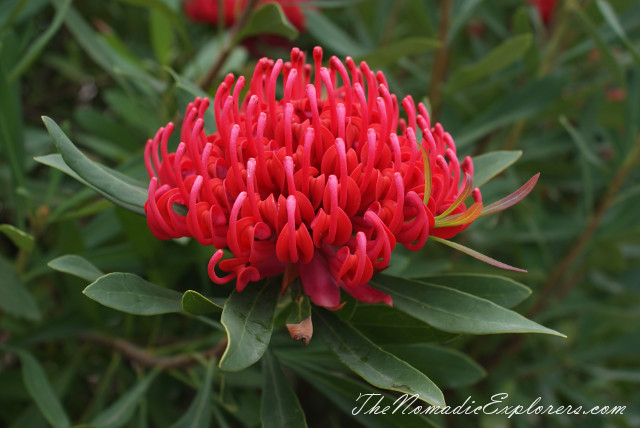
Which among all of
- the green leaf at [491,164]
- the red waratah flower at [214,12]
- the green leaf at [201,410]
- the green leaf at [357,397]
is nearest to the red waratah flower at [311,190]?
the green leaf at [491,164]

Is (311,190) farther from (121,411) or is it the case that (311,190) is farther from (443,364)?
(121,411)

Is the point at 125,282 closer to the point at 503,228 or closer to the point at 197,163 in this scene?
the point at 197,163

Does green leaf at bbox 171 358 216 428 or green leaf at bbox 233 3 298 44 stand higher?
green leaf at bbox 233 3 298 44

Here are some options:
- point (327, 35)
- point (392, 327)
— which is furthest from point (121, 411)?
point (327, 35)

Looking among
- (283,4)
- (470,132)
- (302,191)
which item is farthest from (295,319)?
(283,4)

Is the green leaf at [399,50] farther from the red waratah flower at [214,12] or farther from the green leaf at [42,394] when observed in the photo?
the green leaf at [42,394]

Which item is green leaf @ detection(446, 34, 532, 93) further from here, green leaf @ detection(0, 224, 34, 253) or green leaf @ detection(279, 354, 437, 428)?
green leaf @ detection(0, 224, 34, 253)

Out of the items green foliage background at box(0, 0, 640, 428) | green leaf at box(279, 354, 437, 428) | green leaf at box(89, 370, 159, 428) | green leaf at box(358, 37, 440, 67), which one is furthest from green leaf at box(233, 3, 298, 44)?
green leaf at box(89, 370, 159, 428)
